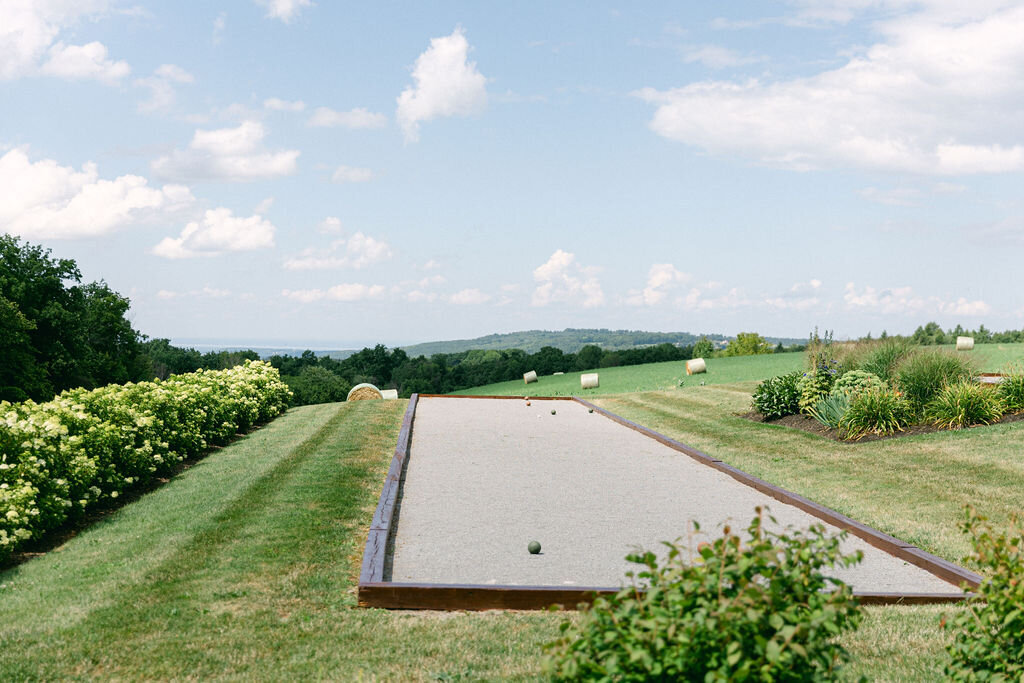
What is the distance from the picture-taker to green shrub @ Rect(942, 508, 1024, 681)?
13.0ft

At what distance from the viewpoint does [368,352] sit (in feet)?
320

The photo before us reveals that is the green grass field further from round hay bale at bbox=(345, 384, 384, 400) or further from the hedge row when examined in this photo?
round hay bale at bbox=(345, 384, 384, 400)

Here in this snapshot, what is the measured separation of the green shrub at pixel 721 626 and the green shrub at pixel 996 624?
4.83ft

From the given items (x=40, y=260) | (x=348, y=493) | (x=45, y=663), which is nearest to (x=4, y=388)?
(x=40, y=260)

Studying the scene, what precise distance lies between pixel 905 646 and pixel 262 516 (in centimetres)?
659

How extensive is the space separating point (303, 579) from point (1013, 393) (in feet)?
44.9

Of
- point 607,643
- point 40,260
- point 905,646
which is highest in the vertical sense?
point 40,260

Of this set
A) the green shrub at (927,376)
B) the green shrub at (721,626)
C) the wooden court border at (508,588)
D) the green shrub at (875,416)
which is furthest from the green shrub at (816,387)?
the green shrub at (721,626)

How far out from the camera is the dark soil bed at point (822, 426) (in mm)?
14047

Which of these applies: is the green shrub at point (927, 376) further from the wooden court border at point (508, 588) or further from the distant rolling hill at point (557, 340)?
the distant rolling hill at point (557, 340)

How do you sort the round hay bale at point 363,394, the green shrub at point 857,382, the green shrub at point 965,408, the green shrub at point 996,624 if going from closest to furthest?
1. the green shrub at point 996,624
2. the green shrub at point 965,408
3. the green shrub at point 857,382
4. the round hay bale at point 363,394

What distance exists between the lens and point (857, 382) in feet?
50.9

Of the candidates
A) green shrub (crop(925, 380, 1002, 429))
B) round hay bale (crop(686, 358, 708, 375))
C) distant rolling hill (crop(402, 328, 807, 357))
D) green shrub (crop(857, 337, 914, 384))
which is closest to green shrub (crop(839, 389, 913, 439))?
green shrub (crop(925, 380, 1002, 429))

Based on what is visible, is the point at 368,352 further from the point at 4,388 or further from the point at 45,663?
the point at 45,663
